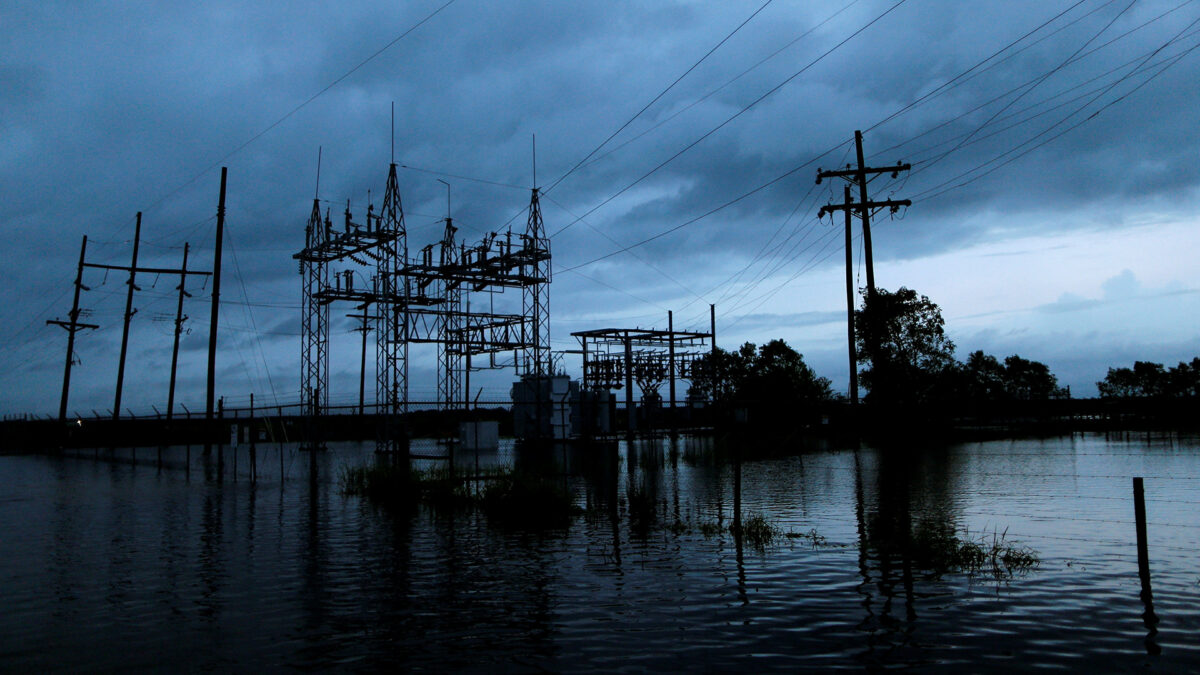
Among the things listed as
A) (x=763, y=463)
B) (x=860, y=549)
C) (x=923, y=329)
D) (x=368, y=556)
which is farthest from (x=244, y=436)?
(x=860, y=549)

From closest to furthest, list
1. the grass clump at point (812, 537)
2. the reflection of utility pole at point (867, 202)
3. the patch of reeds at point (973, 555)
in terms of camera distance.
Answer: the patch of reeds at point (973, 555), the grass clump at point (812, 537), the reflection of utility pole at point (867, 202)

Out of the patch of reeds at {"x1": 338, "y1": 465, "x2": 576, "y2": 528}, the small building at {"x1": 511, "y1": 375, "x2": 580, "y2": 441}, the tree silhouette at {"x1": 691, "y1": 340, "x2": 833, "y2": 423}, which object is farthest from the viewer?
the tree silhouette at {"x1": 691, "y1": 340, "x2": 833, "y2": 423}

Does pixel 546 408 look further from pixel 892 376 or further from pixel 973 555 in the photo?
pixel 973 555

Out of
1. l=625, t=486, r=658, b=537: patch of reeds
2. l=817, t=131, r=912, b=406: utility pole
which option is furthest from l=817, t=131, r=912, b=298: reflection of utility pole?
l=625, t=486, r=658, b=537: patch of reeds

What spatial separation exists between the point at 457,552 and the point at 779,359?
66.1 metres

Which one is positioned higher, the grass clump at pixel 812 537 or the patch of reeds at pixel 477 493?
the patch of reeds at pixel 477 493

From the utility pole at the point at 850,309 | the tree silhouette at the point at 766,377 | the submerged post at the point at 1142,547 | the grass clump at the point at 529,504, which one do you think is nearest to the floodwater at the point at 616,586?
the submerged post at the point at 1142,547

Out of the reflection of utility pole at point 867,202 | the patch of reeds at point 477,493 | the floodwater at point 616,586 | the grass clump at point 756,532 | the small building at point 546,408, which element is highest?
the reflection of utility pole at point 867,202

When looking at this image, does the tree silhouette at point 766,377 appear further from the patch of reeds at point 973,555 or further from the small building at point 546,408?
the patch of reeds at point 973,555

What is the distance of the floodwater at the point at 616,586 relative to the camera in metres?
8.11

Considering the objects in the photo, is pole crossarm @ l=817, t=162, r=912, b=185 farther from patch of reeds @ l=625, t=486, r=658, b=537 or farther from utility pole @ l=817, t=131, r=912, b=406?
patch of reeds @ l=625, t=486, r=658, b=537

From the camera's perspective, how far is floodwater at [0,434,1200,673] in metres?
8.11

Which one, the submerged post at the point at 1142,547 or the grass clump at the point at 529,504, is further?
the grass clump at the point at 529,504

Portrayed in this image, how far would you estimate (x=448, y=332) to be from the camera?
43.8m
